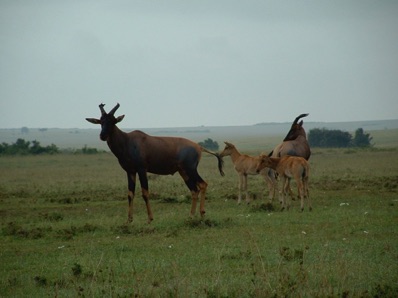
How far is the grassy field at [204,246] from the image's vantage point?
9672mm

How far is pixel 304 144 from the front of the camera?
22.3 metres

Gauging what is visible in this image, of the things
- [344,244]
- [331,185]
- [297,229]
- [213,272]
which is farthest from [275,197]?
[213,272]

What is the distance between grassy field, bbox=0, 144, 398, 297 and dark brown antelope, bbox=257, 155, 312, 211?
617mm

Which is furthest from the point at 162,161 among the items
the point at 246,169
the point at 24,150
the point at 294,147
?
the point at 24,150

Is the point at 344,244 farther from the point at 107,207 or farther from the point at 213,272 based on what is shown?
the point at 107,207

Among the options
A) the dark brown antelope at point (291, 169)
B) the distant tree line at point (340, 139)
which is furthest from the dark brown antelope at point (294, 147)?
the distant tree line at point (340, 139)

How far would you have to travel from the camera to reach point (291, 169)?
18516mm

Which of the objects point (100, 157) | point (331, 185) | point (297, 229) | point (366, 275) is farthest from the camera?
point (100, 157)

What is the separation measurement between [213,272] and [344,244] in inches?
127

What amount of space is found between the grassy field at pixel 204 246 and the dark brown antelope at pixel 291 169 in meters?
0.62

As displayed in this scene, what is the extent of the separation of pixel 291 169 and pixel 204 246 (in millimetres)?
5974

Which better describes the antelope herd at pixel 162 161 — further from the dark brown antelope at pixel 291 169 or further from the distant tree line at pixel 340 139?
the distant tree line at pixel 340 139

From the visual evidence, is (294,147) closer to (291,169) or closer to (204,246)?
(291,169)

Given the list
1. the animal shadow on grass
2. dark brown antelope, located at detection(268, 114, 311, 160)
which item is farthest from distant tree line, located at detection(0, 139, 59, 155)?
the animal shadow on grass
